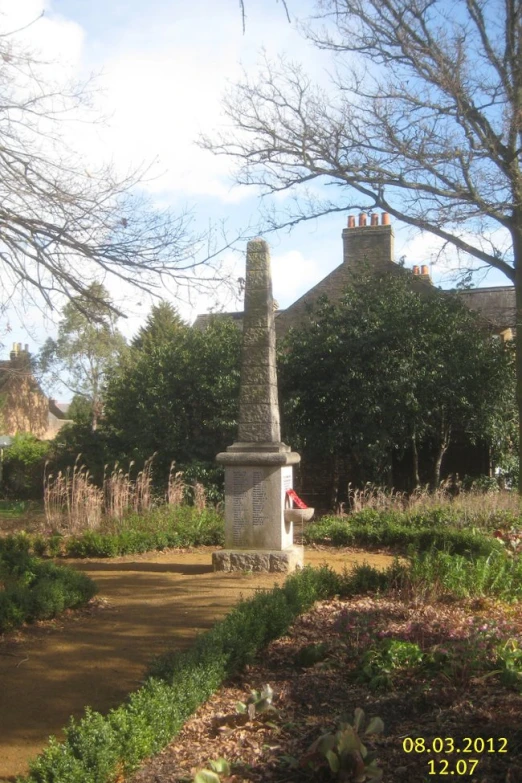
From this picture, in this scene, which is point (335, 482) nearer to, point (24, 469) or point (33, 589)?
point (33, 589)

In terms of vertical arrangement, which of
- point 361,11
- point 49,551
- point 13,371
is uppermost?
point 361,11

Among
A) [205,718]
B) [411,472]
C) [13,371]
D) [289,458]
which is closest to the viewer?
[205,718]

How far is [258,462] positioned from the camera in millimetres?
9383

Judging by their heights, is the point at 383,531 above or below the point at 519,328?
below

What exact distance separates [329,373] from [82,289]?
408 inches

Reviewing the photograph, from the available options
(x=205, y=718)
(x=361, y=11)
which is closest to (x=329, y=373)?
(x=361, y=11)

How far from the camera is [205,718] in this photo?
4.70 m

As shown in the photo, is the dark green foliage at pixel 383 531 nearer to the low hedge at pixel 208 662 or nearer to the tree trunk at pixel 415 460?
the low hedge at pixel 208 662

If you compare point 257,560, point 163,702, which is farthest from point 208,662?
point 257,560

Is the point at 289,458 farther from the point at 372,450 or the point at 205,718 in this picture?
A: the point at 372,450
